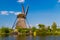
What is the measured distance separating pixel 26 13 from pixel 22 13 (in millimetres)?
1508

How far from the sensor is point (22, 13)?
8588cm

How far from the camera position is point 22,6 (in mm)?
89188

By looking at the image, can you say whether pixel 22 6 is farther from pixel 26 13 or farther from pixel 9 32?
pixel 9 32

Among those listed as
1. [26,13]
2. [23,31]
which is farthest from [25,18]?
[23,31]

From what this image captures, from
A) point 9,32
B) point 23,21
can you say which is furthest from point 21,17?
point 9,32

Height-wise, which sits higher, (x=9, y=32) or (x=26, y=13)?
(x=26, y=13)

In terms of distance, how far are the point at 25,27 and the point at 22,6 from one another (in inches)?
367

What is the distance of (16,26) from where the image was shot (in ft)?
278

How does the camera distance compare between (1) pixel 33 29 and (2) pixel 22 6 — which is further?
(2) pixel 22 6

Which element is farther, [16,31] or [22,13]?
[22,13]

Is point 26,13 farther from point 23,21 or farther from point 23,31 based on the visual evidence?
point 23,31

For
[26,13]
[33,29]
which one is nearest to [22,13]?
[26,13]

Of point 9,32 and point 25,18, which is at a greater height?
point 25,18

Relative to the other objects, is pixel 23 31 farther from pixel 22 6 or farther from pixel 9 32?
pixel 22 6
